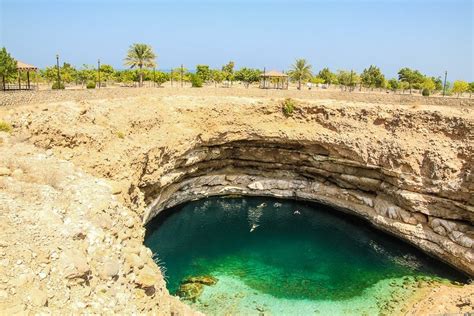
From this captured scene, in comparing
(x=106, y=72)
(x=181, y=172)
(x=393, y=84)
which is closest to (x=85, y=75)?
(x=106, y=72)

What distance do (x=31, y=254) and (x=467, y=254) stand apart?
31.4 m

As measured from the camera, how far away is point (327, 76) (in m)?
83.1

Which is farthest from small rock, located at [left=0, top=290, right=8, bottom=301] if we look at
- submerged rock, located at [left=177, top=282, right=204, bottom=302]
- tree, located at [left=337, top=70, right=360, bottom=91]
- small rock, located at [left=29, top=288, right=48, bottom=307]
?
tree, located at [left=337, top=70, right=360, bottom=91]

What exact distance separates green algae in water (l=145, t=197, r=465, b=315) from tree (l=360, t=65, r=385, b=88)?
35.3 meters

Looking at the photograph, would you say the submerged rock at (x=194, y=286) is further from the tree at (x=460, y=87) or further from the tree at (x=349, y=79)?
the tree at (x=460, y=87)

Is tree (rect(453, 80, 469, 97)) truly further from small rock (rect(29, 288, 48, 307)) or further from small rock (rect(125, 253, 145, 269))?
small rock (rect(29, 288, 48, 307))

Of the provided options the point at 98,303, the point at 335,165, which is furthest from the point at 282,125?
the point at 98,303

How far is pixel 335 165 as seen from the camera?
40812 millimetres

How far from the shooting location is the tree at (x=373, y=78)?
2697 inches

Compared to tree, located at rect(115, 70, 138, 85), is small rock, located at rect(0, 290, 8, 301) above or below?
below

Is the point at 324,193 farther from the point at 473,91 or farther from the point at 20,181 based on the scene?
the point at 473,91

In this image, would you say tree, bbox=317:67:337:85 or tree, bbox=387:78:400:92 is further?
tree, bbox=317:67:337:85

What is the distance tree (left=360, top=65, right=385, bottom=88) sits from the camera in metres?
68.5

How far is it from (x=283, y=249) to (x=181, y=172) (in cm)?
1308
